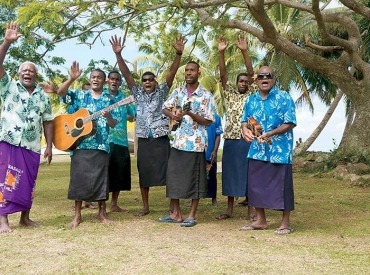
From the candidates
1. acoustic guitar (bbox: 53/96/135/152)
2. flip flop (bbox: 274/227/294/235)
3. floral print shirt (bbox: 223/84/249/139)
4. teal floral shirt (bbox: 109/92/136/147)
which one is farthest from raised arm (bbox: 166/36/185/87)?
flip flop (bbox: 274/227/294/235)

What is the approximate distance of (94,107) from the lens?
6.70 meters

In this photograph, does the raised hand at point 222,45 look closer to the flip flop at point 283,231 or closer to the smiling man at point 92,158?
the smiling man at point 92,158

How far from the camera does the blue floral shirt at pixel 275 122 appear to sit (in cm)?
615

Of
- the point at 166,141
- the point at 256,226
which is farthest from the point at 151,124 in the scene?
the point at 256,226

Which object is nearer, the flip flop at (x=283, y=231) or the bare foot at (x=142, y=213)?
the flip flop at (x=283, y=231)

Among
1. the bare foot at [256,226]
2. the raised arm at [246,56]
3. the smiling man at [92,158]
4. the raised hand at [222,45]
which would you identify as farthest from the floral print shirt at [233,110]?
the smiling man at [92,158]

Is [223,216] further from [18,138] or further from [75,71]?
[18,138]

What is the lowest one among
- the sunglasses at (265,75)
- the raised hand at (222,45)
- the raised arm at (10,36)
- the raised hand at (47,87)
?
the raised hand at (47,87)

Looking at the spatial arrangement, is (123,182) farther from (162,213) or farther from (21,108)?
(21,108)

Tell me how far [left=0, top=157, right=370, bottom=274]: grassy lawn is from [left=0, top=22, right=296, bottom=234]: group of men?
0.30 meters

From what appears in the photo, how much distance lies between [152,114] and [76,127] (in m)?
1.04

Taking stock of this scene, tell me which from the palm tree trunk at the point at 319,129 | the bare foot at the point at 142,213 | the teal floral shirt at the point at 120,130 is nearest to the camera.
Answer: the bare foot at the point at 142,213

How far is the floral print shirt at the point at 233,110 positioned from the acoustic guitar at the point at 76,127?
1353 millimetres

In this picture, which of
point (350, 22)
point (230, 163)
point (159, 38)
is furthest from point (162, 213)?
point (350, 22)
